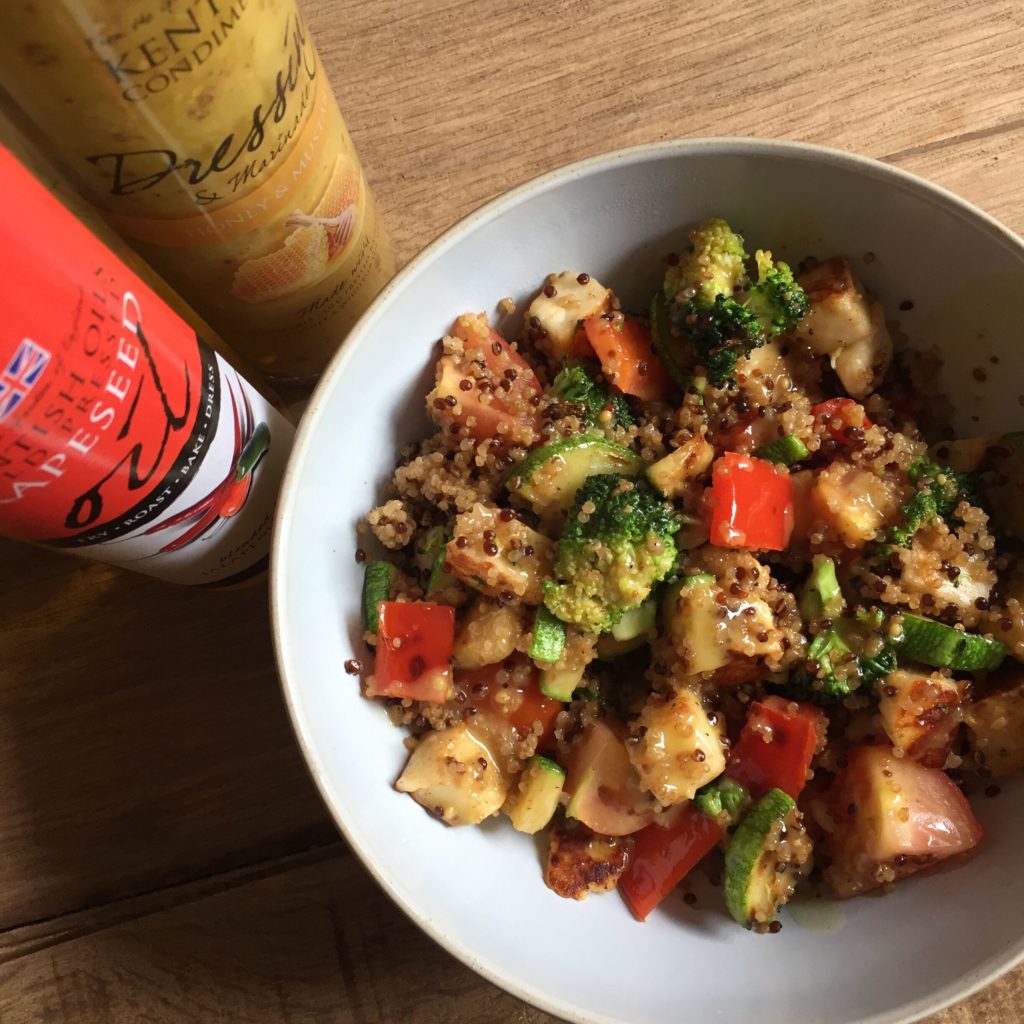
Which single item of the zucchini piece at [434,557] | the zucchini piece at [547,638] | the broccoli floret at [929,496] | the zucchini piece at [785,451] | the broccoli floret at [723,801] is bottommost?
the broccoli floret at [723,801]

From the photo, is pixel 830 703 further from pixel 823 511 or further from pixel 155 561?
pixel 155 561

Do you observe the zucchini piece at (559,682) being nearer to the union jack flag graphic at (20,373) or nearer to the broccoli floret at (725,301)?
the broccoli floret at (725,301)

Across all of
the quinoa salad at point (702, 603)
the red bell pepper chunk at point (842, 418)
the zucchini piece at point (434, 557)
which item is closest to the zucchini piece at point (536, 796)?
the quinoa salad at point (702, 603)

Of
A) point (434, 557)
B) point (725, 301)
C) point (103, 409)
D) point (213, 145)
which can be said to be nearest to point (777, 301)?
point (725, 301)

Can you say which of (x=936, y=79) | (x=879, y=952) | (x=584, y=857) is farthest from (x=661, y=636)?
(x=936, y=79)

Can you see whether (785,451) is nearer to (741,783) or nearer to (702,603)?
(702,603)

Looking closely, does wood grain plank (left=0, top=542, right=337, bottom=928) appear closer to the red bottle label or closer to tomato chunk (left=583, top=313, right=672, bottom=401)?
the red bottle label

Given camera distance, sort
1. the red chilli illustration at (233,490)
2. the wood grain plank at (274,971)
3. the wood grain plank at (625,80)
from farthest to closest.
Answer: the wood grain plank at (625,80)
the wood grain plank at (274,971)
the red chilli illustration at (233,490)

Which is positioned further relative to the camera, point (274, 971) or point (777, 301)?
point (274, 971)
